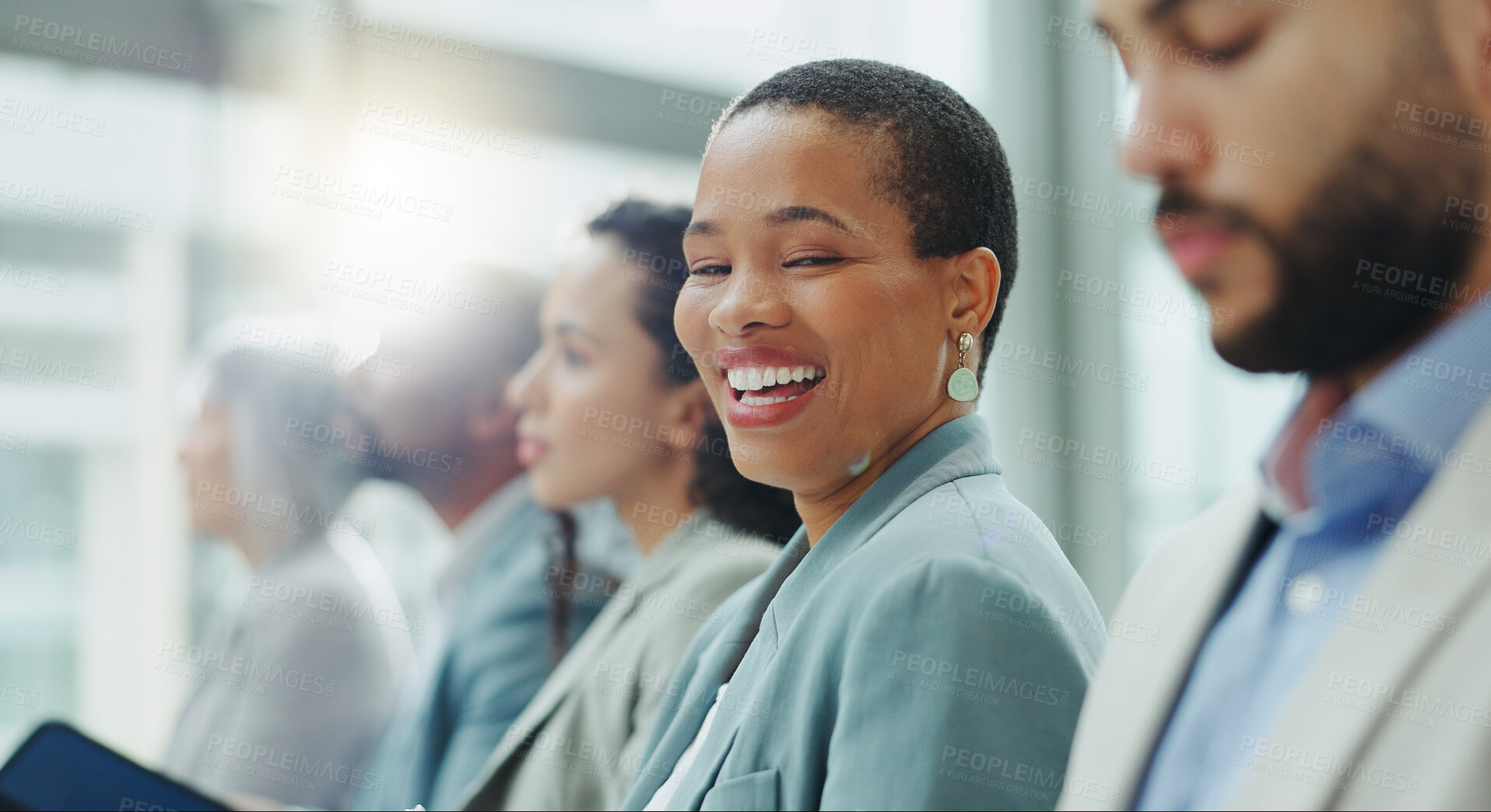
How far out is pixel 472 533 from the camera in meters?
2.54

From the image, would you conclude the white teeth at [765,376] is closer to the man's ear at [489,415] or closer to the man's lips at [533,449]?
the man's lips at [533,449]

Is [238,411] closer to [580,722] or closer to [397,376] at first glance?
[397,376]

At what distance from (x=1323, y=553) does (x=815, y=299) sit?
1.38 ft

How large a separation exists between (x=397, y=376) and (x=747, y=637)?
5.75ft

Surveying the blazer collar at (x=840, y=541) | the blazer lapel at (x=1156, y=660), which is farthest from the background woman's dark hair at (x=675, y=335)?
the blazer lapel at (x=1156, y=660)

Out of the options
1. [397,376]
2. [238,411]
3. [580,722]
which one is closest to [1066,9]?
[397,376]

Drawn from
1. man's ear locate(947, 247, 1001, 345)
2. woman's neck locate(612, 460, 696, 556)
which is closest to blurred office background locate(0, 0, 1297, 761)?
woman's neck locate(612, 460, 696, 556)

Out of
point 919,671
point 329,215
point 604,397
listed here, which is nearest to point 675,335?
point 604,397

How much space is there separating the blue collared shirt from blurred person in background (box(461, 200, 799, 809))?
0.89m

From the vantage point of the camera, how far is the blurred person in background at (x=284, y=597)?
90.4 inches

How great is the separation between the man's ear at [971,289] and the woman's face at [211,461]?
2.04m

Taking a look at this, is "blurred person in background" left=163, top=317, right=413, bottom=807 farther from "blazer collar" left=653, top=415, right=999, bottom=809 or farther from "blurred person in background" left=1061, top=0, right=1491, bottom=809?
"blurred person in background" left=1061, top=0, right=1491, bottom=809

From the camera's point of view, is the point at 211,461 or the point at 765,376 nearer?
the point at 765,376

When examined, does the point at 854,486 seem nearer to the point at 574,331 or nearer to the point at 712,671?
the point at 712,671
